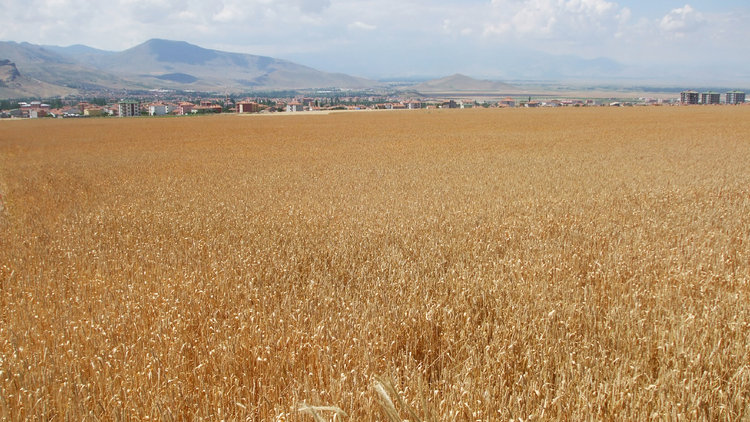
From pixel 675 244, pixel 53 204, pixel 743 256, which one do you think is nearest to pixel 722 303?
pixel 743 256

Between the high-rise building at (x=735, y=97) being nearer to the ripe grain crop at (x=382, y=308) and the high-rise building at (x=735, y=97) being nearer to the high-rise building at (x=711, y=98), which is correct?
the high-rise building at (x=711, y=98)

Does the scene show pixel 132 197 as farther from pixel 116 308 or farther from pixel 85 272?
pixel 116 308

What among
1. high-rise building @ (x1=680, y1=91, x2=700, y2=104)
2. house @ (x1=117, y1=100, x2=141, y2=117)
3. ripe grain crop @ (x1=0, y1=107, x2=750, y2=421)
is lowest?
ripe grain crop @ (x1=0, y1=107, x2=750, y2=421)

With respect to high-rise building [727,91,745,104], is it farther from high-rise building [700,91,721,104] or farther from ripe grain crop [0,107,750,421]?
ripe grain crop [0,107,750,421]

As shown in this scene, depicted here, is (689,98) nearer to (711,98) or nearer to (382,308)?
(711,98)

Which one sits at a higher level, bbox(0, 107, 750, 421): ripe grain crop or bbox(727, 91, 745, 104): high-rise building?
bbox(727, 91, 745, 104): high-rise building

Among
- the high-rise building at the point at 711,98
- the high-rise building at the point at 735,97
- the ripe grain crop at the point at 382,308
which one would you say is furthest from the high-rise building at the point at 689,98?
the ripe grain crop at the point at 382,308

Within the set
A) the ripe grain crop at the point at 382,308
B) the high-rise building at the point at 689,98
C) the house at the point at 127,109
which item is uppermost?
the high-rise building at the point at 689,98

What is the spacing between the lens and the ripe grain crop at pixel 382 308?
133 inches

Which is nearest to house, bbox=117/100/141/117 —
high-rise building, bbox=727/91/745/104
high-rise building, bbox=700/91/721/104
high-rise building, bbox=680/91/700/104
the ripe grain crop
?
the ripe grain crop

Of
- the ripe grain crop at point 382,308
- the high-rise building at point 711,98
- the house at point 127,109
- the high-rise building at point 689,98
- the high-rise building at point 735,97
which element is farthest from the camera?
the high-rise building at point 735,97

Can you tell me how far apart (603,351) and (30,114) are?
15358cm

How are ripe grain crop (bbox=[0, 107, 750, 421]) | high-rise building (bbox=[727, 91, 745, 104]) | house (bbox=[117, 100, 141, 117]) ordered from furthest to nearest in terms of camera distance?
high-rise building (bbox=[727, 91, 745, 104]) < house (bbox=[117, 100, 141, 117]) < ripe grain crop (bbox=[0, 107, 750, 421])

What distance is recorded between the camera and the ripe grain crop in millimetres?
3385
